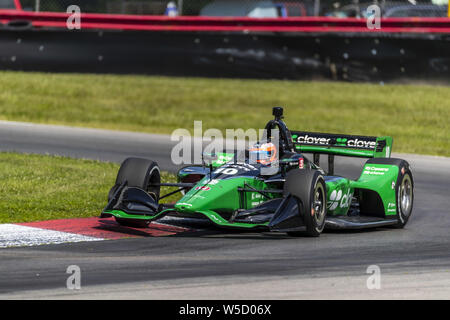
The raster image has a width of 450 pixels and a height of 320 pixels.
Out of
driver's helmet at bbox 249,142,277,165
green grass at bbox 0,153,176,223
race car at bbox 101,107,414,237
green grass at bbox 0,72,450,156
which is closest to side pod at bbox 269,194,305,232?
race car at bbox 101,107,414,237

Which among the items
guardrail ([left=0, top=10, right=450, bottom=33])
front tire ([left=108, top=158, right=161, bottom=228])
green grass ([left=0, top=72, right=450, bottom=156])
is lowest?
front tire ([left=108, top=158, right=161, bottom=228])

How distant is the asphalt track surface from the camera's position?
6758mm

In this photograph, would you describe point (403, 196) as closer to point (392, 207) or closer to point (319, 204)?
point (392, 207)

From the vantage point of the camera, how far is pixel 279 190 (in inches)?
363

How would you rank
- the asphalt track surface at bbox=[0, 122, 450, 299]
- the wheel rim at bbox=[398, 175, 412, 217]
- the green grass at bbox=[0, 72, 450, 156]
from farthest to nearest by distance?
the green grass at bbox=[0, 72, 450, 156] → the wheel rim at bbox=[398, 175, 412, 217] → the asphalt track surface at bbox=[0, 122, 450, 299]

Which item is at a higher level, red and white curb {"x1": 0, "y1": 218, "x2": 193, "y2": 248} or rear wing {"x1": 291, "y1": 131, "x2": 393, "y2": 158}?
rear wing {"x1": 291, "y1": 131, "x2": 393, "y2": 158}

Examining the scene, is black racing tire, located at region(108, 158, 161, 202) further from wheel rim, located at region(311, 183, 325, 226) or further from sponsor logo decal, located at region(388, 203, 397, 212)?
sponsor logo decal, located at region(388, 203, 397, 212)

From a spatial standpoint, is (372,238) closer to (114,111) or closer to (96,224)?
(96,224)

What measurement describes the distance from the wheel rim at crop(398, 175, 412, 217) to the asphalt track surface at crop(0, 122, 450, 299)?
192 mm

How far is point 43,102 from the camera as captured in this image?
21219 millimetres

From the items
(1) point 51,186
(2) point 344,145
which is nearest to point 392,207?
(2) point 344,145

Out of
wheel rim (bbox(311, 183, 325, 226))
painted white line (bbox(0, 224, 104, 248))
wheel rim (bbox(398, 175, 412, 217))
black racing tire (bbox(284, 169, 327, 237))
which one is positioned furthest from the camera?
wheel rim (bbox(398, 175, 412, 217))

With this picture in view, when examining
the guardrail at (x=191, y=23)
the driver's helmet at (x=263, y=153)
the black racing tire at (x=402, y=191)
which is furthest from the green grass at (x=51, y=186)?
the guardrail at (x=191, y=23)

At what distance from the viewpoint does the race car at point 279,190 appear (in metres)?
8.97
